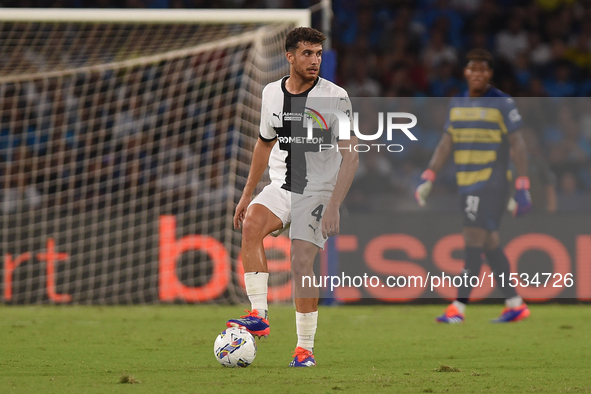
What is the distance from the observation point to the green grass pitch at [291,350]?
386 cm

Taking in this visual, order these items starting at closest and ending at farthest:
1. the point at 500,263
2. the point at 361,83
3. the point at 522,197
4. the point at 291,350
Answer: the point at 291,350
the point at 522,197
the point at 500,263
the point at 361,83

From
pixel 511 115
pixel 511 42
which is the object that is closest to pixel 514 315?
pixel 511 115

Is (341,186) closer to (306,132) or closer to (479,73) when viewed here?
(306,132)

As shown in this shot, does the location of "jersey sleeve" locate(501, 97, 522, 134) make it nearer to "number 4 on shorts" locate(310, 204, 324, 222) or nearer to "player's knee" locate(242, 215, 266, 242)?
"number 4 on shorts" locate(310, 204, 324, 222)

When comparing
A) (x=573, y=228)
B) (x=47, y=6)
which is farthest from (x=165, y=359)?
(x=47, y=6)

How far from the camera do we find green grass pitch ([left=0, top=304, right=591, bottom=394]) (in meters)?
3.86

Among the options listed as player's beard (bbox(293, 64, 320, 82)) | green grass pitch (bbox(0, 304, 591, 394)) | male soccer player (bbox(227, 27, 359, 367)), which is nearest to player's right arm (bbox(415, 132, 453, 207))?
green grass pitch (bbox(0, 304, 591, 394))

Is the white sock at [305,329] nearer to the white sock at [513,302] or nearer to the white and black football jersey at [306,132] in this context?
the white and black football jersey at [306,132]

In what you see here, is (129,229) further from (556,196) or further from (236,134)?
(556,196)

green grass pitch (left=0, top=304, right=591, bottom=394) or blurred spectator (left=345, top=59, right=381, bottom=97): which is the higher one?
blurred spectator (left=345, top=59, right=381, bottom=97)

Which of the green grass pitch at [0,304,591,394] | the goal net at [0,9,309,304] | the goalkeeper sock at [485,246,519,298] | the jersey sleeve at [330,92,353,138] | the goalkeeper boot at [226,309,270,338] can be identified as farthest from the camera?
the goal net at [0,9,309,304]

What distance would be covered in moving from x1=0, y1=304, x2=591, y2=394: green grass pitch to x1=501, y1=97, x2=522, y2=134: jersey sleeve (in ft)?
5.24

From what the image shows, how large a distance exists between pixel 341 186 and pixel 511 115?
9.70ft

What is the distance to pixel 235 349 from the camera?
441 cm
